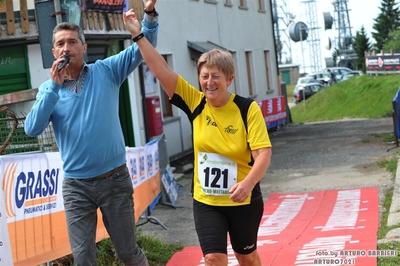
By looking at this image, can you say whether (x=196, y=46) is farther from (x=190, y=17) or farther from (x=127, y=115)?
(x=127, y=115)

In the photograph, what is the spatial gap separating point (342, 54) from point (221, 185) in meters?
87.7

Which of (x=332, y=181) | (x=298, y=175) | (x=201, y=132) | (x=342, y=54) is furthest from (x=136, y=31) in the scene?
(x=342, y=54)

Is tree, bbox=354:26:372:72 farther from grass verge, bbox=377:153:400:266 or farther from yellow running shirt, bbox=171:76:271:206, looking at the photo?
yellow running shirt, bbox=171:76:271:206

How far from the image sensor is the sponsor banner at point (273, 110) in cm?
2869

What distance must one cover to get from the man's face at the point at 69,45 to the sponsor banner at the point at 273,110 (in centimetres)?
2257

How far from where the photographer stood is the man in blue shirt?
17.8 feet

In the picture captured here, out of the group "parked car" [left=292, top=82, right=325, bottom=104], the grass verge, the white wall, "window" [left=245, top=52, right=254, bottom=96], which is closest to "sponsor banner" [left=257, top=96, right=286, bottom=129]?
the white wall

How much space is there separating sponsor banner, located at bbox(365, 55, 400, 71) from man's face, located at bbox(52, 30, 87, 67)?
41209 millimetres

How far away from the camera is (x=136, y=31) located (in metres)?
5.50

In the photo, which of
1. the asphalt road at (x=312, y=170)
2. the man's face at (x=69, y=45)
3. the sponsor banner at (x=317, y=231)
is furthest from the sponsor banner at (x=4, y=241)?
the asphalt road at (x=312, y=170)

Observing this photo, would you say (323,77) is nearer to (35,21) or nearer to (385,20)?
(385,20)

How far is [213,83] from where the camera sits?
17.5 ft

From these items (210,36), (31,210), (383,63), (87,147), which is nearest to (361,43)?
(383,63)

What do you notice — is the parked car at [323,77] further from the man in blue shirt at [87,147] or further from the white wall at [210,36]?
the man in blue shirt at [87,147]
